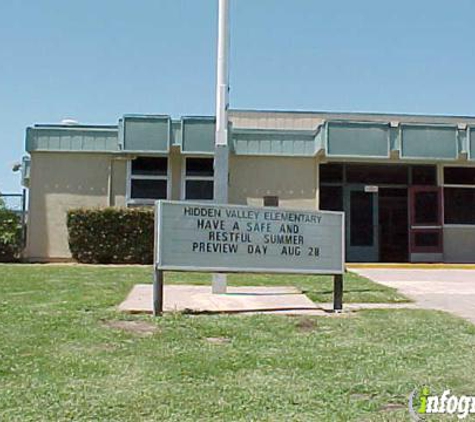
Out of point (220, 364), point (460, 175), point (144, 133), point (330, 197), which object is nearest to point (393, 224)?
point (330, 197)

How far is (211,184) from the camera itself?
2053cm

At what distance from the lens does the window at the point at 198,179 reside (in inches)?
804

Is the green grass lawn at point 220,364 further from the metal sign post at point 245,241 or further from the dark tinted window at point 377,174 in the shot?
the dark tinted window at point 377,174

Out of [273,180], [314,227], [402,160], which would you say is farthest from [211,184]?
[314,227]

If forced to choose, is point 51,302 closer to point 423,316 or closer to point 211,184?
point 423,316

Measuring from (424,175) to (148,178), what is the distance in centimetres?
893

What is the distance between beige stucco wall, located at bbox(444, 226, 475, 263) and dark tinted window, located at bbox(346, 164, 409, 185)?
220 centimetres

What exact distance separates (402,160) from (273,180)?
4032mm

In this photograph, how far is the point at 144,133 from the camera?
64.8 ft

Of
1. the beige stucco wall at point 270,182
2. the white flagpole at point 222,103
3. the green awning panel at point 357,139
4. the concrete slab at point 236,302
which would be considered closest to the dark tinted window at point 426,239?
the green awning panel at point 357,139

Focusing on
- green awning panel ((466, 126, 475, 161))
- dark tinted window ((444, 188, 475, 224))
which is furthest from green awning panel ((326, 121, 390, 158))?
dark tinted window ((444, 188, 475, 224))

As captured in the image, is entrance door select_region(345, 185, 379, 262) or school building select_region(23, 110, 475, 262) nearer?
school building select_region(23, 110, 475, 262)

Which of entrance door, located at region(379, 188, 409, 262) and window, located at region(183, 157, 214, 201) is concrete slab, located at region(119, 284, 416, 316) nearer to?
window, located at region(183, 157, 214, 201)

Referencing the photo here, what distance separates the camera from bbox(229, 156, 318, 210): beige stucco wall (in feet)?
67.4
